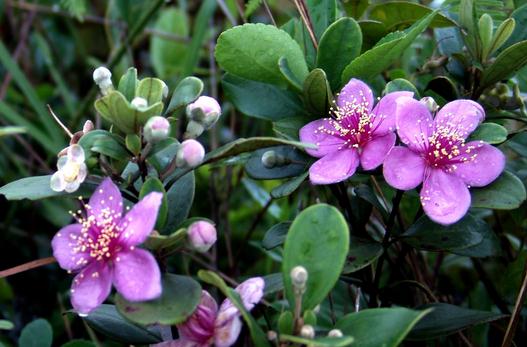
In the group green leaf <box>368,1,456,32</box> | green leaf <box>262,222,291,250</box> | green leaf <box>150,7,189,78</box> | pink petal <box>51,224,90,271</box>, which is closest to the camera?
pink petal <box>51,224,90,271</box>

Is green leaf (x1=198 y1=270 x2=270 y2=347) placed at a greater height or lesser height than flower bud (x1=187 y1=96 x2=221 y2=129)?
lesser

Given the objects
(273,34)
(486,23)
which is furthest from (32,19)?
(486,23)

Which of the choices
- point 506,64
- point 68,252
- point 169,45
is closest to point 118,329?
point 68,252

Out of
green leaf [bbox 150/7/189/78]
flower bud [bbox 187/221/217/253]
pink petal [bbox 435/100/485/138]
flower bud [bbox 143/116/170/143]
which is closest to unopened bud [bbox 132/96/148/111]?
flower bud [bbox 143/116/170/143]

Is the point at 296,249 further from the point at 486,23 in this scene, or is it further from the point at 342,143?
the point at 486,23

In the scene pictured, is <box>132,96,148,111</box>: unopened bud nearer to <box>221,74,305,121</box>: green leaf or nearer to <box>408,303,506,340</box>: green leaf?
<box>221,74,305,121</box>: green leaf

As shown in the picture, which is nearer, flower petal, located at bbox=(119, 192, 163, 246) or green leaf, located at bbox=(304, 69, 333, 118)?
flower petal, located at bbox=(119, 192, 163, 246)

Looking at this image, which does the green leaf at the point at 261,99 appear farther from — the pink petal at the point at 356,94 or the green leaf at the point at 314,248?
the green leaf at the point at 314,248

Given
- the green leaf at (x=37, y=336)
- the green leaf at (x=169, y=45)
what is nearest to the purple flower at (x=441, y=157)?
the green leaf at (x=37, y=336)
